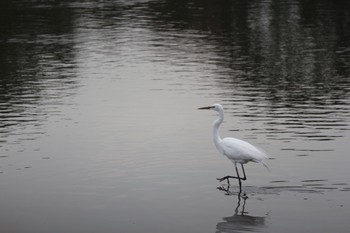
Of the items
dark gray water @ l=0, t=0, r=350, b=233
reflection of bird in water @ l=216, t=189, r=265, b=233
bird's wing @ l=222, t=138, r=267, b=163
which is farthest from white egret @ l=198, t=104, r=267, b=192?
reflection of bird in water @ l=216, t=189, r=265, b=233

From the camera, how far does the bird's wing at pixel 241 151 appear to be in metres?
16.1

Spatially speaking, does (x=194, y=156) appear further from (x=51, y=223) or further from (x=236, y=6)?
(x=236, y=6)

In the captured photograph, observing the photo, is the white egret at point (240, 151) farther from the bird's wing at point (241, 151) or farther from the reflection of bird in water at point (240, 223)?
→ the reflection of bird in water at point (240, 223)

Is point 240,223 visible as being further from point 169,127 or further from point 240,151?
point 169,127

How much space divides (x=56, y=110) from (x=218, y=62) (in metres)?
11.9

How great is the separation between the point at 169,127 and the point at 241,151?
693cm

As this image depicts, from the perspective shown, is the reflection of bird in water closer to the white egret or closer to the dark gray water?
the dark gray water

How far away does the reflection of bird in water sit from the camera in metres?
14.0

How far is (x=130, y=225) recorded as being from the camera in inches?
566

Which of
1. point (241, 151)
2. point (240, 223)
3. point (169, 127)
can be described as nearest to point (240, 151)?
point (241, 151)

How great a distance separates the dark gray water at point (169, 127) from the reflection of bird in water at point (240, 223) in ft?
0.12

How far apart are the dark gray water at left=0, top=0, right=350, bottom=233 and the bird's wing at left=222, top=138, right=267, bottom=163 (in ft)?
2.35

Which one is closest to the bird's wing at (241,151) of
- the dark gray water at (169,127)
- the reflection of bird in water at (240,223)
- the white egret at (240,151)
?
the white egret at (240,151)

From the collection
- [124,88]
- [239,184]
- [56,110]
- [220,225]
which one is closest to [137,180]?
[239,184]
